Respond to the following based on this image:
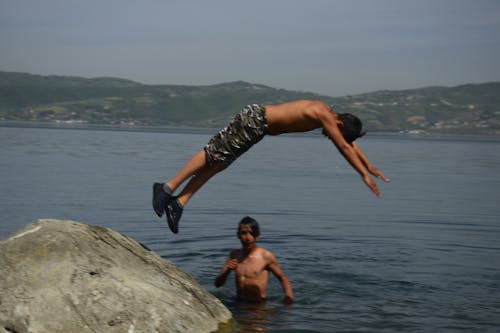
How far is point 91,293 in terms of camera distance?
7.63 meters

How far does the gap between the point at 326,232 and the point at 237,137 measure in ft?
28.7

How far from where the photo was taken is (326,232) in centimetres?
1786

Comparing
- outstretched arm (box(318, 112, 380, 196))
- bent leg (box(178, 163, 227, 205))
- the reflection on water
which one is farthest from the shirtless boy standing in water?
outstretched arm (box(318, 112, 380, 196))

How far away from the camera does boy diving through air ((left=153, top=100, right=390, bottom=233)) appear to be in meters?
9.20

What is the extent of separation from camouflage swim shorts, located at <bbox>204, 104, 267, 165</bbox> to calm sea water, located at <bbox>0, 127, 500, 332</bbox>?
2.19 m

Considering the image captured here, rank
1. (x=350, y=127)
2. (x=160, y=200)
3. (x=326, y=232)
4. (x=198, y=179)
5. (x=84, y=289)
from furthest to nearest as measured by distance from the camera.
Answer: (x=326, y=232) < (x=198, y=179) < (x=160, y=200) < (x=350, y=127) < (x=84, y=289)

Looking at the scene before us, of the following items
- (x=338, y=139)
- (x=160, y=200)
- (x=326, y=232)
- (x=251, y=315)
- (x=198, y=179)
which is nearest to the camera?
(x=338, y=139)

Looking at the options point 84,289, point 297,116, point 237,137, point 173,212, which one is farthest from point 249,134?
point 84,289

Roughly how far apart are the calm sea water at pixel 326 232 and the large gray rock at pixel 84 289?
155 cm

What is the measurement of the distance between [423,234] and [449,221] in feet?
8.85

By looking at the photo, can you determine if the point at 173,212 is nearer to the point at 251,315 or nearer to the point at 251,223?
the point at 251,223

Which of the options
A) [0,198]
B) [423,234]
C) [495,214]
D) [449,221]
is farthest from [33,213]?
[495,214]

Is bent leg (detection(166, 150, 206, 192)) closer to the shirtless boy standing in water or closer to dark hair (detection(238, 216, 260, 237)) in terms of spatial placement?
dark hair (detection(238, 216, 260, 237))

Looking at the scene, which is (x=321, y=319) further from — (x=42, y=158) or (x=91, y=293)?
(x=42, y=158)
